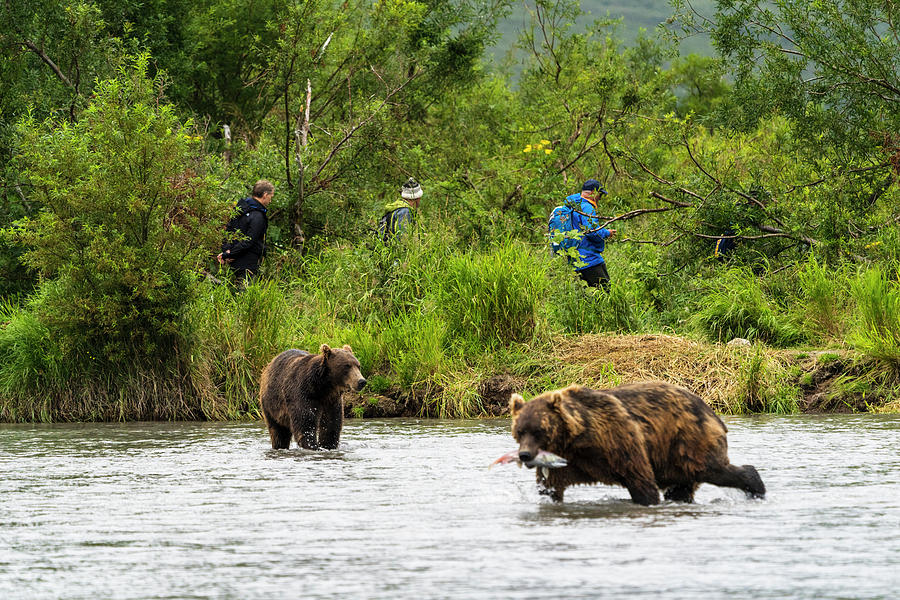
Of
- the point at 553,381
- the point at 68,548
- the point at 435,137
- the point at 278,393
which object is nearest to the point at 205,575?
the point at 68,548

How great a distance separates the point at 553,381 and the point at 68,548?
810cm

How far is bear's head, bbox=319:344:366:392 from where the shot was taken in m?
10.3

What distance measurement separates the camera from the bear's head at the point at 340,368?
10328 mm

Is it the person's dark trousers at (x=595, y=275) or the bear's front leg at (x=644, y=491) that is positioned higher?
the person's dark trousers at (x=595, y=275)

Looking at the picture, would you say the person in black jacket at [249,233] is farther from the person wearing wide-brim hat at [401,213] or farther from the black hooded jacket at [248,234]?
the person wearing wide-brim hat at [401,213]

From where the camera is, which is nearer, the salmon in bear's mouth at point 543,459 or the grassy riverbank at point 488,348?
the salmon in bear's mouth at point 543,459

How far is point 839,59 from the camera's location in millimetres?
16469

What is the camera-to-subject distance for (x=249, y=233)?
16125mm

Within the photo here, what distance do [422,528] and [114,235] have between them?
8223 millimetres

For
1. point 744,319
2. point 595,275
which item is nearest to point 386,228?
point 595,275

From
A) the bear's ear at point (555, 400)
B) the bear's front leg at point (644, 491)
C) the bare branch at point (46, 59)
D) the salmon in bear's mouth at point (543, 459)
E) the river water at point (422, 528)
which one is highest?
the bare branch at point (46, 59)

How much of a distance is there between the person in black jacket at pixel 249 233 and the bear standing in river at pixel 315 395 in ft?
18.2

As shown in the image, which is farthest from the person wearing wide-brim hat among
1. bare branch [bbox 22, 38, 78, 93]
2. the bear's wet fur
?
the bear's wet fur

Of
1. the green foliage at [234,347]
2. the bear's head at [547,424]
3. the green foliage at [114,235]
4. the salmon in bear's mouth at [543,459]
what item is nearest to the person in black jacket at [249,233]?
the green foliage at [234,347]
